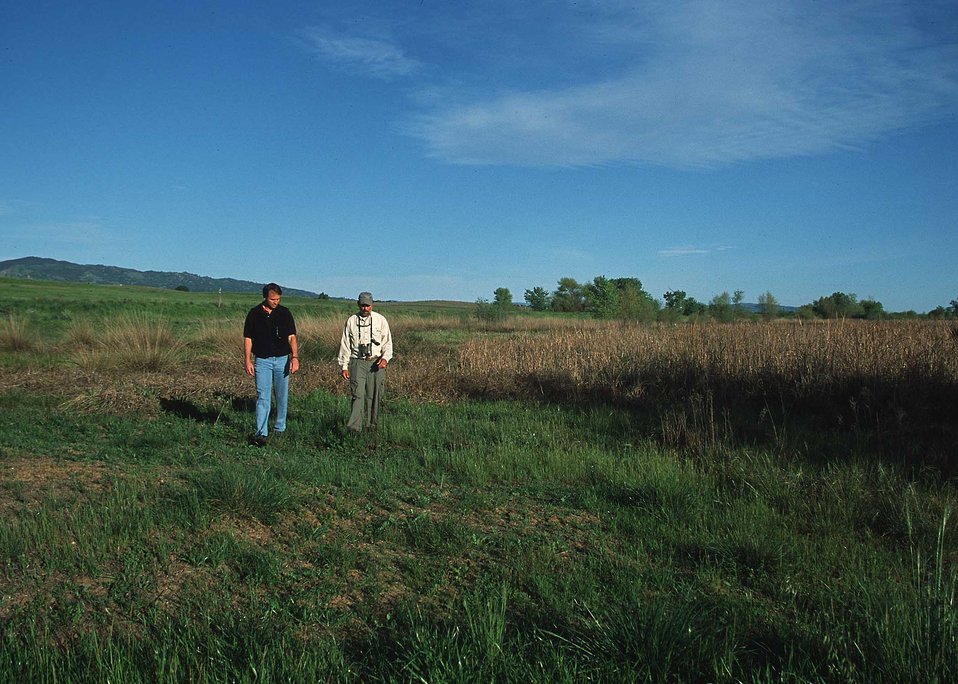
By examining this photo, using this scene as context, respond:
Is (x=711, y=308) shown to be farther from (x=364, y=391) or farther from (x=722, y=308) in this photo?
(x=364, y=391)

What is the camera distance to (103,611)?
384 centimetres

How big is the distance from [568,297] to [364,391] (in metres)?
86.9

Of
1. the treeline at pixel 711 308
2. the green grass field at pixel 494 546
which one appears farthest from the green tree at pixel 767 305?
the green grass field at pixel 494 546

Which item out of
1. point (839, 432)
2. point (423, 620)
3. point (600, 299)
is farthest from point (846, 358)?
point (600, 299)

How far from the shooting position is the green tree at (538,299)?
3688 inches

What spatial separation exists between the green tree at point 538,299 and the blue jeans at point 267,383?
277ft

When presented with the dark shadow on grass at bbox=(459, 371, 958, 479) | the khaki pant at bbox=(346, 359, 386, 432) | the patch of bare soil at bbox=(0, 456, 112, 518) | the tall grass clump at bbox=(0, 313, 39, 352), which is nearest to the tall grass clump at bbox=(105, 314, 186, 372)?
the tall grass clump at bbox=(0, 313, 39, 352)

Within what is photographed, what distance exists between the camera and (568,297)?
94.7 m

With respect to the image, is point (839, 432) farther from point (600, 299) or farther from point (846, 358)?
point (600, 299)

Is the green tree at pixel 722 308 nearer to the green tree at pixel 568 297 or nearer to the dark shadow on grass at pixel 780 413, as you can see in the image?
the dark shadow on grass at pixel 780 413

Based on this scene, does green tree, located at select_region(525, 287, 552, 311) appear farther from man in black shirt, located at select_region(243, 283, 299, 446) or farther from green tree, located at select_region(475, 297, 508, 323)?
man in black shirt, located at select_region(243, 283, 299, 446)

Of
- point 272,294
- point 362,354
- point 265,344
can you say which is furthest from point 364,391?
point 272,294

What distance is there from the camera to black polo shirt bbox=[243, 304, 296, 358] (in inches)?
351

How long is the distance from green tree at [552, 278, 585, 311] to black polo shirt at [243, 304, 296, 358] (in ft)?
281
